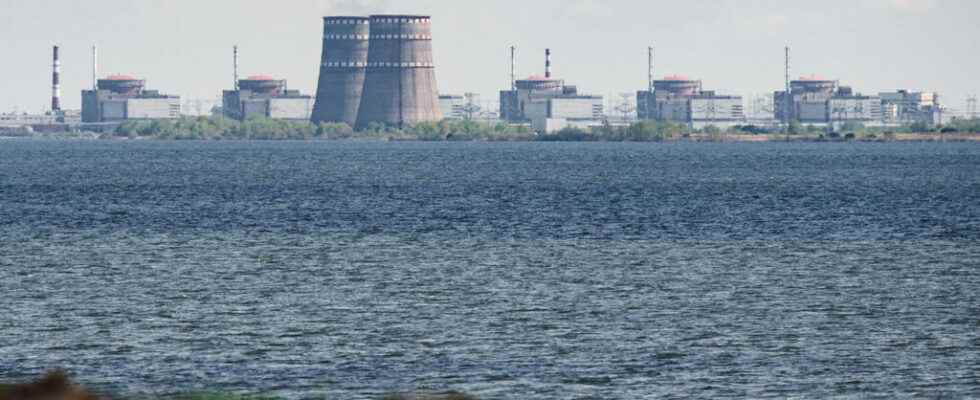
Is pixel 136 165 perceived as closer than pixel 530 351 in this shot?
No

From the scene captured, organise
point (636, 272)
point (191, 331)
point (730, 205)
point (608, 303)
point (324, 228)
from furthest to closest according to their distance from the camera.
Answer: point (730, 205)
point (324, 228)
point (636, 272)
point (608, 303)
point (191, 331)

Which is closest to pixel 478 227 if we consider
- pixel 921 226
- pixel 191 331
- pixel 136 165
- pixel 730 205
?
pixel 921 226

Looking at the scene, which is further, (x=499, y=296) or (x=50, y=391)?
Result: (x=499, y=296)

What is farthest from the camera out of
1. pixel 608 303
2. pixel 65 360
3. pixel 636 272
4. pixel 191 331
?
pixel 636 272

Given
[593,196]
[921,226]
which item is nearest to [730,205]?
[593,196]

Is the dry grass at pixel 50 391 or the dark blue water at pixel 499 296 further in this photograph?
the dark blue water at pixel 499 296

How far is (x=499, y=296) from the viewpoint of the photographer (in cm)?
4197

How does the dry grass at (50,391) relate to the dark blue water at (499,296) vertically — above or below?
above

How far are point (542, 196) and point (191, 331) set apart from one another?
60560mm

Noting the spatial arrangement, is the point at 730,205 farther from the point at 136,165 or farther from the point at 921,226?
the point at 136,165

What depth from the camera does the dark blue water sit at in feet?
99.8

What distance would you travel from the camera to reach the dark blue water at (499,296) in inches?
1198

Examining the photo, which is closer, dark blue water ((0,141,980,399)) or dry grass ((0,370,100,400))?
dry grass ((0,370,100,400))

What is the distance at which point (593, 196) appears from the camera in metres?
94.8
